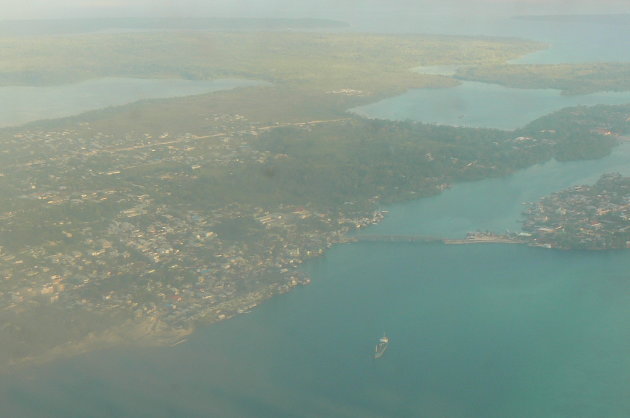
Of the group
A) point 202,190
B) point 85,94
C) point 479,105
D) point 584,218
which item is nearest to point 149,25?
point 85,94

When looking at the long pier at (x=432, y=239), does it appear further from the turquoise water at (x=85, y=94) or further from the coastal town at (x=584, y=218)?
the turquoise water at (x=85, y=94)

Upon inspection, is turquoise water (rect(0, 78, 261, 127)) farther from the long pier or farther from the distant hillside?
the distant hillside

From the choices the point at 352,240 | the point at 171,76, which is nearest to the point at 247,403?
the point at 352,240

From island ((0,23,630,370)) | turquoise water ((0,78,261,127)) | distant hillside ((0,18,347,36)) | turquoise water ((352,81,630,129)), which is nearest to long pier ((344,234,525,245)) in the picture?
island ((0,23,630,370))

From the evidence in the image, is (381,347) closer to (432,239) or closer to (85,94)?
(432,239)

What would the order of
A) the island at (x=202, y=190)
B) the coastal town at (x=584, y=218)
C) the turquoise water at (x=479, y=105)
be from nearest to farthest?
1. the island at (x=202, y=190)
2. the coastal town at (x=584, y=218)
3. the turquoise water at (x=479, y=105)

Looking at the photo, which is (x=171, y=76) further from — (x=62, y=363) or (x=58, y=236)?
(x=62, y=363)

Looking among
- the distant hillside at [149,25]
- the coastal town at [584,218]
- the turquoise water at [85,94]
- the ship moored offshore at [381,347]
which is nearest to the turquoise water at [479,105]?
the coastal town at [584,218]
